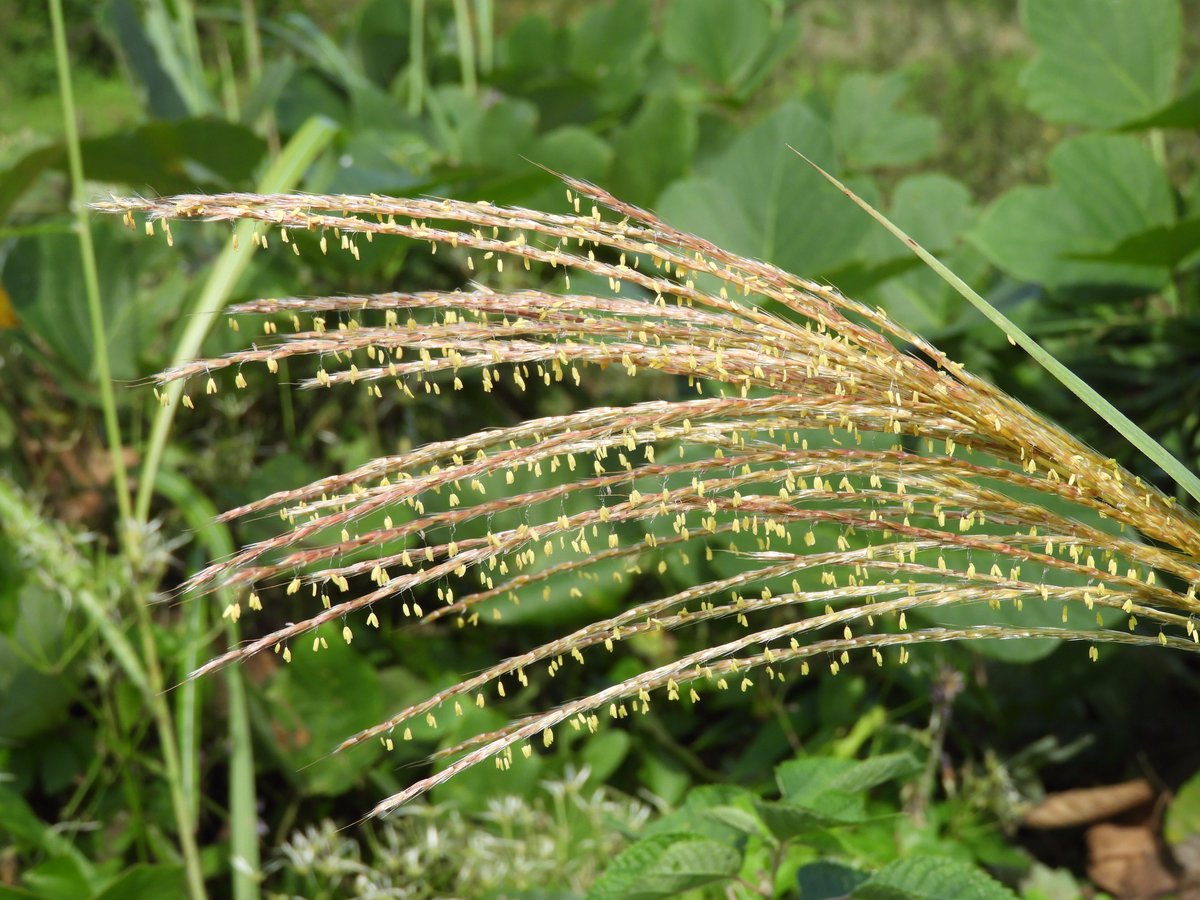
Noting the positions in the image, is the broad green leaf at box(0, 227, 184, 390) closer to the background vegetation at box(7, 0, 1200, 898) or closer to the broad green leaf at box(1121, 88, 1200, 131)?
the background vegetation at box(7, 0, 1200, 898)

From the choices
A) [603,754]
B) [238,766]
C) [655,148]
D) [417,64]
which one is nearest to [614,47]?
[417,64]

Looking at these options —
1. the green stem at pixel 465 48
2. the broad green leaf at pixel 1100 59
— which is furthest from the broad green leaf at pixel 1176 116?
the green stem at pixel 465 48

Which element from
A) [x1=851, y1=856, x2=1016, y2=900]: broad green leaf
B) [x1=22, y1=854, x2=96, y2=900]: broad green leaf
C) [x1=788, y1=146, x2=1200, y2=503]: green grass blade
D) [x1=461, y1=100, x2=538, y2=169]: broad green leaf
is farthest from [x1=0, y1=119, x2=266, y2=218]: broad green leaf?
[x1=851, y1=856, x2=1016, y2=900]: broad green leaf

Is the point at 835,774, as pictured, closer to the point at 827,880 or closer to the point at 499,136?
the point at 827,880

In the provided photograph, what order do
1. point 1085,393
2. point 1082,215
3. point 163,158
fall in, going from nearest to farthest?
point 1085,393
point 1082,215
point 163,158

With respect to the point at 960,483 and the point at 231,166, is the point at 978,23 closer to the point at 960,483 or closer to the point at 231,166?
the point at 231,166

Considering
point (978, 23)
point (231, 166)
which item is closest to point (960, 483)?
point (231, 166)
